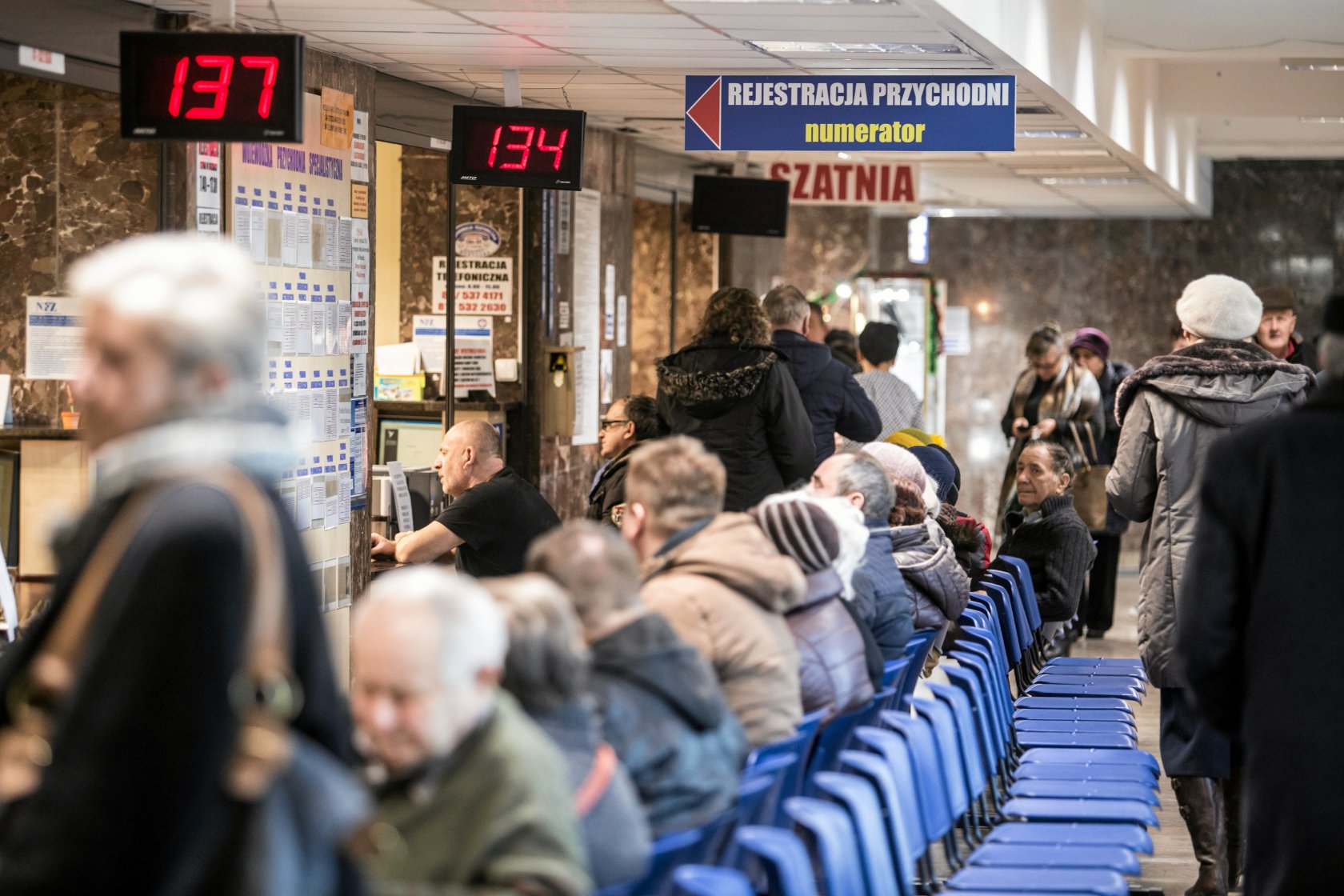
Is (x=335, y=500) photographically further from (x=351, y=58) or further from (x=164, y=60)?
(x=164, y=60)

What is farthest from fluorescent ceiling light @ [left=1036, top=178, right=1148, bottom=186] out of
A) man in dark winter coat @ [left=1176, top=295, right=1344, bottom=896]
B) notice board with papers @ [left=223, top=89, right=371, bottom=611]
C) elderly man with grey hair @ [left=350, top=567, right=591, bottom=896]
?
elderly man with grey hair @ [left=350, top=567, right=591, bottom=896]

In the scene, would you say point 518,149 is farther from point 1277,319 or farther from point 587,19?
point 1277,319

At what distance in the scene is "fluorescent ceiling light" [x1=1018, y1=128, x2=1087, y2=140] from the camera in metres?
9.67

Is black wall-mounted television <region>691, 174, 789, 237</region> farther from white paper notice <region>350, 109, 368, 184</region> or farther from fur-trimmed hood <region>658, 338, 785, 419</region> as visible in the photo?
fur-trimmed hood <region>658, 338, 785, 419</region>

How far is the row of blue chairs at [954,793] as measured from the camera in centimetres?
308

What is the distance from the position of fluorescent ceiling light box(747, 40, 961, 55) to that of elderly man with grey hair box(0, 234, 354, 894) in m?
4.96

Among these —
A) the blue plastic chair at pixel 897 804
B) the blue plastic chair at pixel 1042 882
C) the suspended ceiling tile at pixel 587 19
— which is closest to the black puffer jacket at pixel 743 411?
the suspended ceiling tile at pixel 587 19

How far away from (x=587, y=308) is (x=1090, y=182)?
15.6ft

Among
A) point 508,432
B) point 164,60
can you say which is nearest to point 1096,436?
point 508,432

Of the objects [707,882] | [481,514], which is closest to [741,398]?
[481,514]

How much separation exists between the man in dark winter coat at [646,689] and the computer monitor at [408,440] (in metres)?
6.08

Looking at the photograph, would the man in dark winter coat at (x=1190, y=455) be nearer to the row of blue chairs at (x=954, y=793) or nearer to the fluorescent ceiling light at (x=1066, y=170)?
the row of blue chairs at (x=954, y=793)

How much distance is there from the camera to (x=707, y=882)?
8.71ft

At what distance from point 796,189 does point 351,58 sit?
453cm
